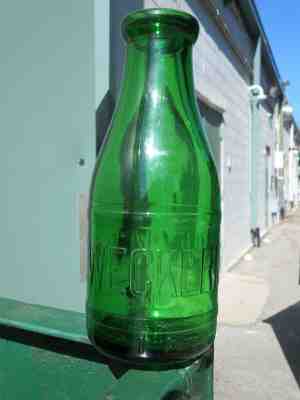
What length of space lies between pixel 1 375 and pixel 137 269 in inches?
30.9

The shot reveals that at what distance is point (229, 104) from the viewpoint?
6.76 m

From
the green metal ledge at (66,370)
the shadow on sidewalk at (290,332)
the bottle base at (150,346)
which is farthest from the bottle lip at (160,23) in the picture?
the shadow on sidewalk at (290,332)

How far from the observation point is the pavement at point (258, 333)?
10.9 ft

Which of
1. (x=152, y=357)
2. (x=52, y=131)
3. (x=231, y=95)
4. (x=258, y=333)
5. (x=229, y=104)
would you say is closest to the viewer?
(x=152, y=357)

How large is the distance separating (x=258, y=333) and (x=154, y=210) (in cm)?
412

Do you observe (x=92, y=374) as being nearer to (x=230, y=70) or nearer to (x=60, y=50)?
(x=60, y=50)

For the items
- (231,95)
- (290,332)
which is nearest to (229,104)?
(231,95)

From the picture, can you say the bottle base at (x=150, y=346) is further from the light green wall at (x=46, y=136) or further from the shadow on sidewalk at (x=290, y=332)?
the shadow on sidewalk at (x=290, y=332)

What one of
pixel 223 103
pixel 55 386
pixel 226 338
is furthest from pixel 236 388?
pixel 223 103

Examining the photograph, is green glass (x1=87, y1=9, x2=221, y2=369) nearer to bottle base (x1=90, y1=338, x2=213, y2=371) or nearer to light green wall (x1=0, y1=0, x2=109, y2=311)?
bottle base (x1=90, y1=338, x2=213, y2=371)

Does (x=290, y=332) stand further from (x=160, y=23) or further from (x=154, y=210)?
(x=160, y=23)

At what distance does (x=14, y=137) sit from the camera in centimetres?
168

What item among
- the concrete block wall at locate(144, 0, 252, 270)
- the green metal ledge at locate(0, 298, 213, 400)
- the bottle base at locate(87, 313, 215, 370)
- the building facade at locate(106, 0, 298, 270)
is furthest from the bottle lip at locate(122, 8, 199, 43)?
the concrete block wall at locate(144, 0, 252, 270)

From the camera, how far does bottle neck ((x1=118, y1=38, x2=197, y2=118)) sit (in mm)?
749
